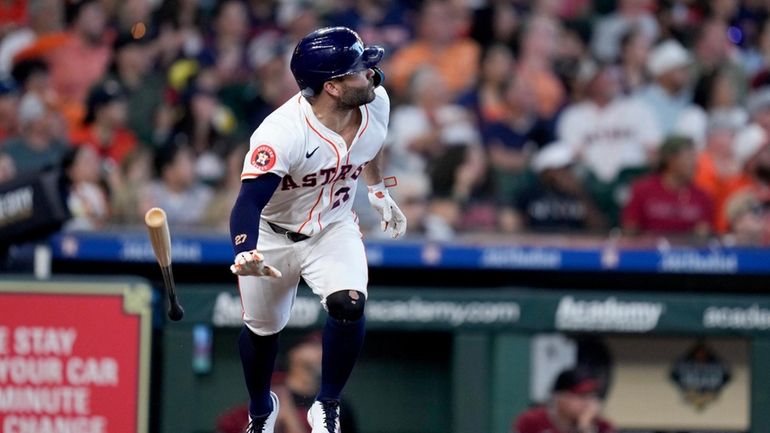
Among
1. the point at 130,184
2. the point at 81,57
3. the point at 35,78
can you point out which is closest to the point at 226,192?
the point at 130,184

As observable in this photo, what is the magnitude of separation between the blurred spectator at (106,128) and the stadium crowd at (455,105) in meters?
0.01

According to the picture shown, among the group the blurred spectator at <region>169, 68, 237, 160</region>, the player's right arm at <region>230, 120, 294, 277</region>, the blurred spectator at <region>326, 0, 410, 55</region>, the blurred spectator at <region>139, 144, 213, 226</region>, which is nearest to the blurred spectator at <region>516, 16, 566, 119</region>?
the blurred spectator at <region>326, 0, 410, 55</region>

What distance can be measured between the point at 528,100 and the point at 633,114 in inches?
31.3

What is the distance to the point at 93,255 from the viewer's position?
8547 millimetres

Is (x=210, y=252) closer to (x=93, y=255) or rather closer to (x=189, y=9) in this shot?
(x=93, y=255)

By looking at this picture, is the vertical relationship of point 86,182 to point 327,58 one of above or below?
above

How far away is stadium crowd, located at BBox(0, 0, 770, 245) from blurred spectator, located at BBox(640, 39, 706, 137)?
0.05 feet

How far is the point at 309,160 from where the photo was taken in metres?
6.04

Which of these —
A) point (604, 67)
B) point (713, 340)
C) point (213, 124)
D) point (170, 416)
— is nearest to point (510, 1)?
point (604, 67)

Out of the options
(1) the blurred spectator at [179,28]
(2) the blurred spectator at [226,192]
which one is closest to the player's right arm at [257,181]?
(2) the blurred spectator at [226,192]

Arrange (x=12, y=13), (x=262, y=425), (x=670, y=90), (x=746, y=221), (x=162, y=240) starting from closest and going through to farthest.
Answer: (x=162, y=240)
(x=262, y=425)
(x=746, y=221)
(x=670, y=90)
(x=12, y=13)

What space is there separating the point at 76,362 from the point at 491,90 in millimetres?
4792

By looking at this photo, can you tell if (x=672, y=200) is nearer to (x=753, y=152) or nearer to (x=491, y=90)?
(x=753, y=152)

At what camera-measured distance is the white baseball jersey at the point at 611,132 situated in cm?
1091
